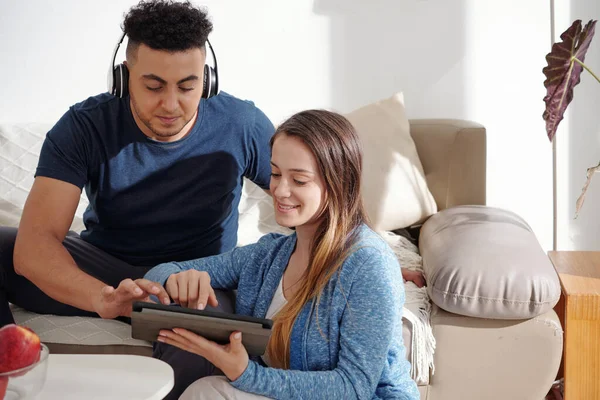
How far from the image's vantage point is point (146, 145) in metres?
1.84

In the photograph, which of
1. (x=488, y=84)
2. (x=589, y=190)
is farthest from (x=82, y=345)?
(x=589, y=190)

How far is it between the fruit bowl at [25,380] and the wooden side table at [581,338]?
1.31 m

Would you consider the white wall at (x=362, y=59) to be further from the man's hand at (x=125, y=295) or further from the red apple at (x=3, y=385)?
the red apple at (x=3, y=385)

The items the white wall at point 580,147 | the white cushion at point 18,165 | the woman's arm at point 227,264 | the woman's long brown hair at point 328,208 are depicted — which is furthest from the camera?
the white wall at point 580,147

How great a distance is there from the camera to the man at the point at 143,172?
1.74 meters

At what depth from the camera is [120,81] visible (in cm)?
176

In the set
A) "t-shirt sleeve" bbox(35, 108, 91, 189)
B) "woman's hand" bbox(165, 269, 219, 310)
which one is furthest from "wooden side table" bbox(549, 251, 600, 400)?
"t-shirt sleeve" bbox(35, 108, 91, 189)

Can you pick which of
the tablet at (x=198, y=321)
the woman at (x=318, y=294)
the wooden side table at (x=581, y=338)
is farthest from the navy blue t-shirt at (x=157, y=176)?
the wooden side table at (x=581, y=338)

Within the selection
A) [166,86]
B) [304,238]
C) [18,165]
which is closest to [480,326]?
[304,238]

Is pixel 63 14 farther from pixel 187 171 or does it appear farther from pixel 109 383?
pixel 109 383

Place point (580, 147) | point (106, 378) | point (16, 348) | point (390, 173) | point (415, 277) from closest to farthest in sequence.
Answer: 1. point (16, 348)
2. point (106, 378)
3. point (415, 277)
4. point (390, 173)
5. point (580, 147)

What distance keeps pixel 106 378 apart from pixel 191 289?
0.33m

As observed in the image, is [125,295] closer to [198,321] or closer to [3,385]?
[198,321]

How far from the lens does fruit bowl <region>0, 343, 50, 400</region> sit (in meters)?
0.95
